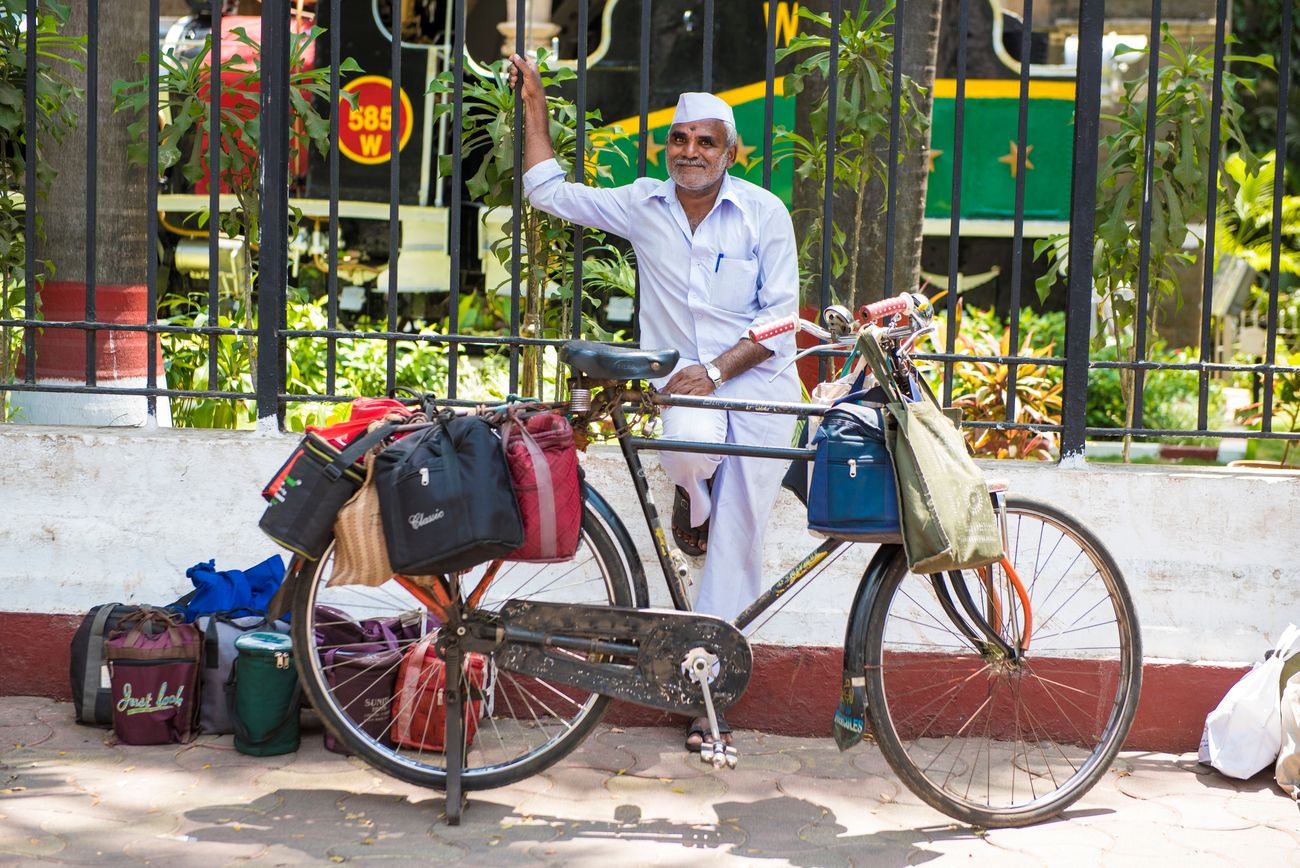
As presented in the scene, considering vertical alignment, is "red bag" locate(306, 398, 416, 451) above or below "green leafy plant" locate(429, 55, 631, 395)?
below

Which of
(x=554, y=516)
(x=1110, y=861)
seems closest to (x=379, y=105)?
(x=554, y=516)

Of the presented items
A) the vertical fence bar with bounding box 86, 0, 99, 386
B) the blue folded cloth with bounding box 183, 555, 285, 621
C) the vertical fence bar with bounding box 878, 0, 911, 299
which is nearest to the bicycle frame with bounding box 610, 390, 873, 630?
the vertical fence bar with bounding box 878, 0, 911, 299

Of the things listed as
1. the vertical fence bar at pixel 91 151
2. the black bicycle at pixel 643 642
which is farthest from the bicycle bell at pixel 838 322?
the vertical fence bar at pixel 91 151

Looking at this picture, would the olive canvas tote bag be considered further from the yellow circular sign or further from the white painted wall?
the yellow circular sign

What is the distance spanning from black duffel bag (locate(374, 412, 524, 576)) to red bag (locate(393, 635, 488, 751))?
660mm

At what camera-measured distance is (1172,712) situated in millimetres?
4574

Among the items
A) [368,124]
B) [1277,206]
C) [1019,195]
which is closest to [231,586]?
[1019,195]

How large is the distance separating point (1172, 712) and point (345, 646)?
2651 mm

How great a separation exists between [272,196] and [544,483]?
5.46ft

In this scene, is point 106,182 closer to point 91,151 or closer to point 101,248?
point 101,248

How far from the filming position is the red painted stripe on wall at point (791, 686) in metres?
4.57

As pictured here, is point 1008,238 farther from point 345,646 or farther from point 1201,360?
point 345,646

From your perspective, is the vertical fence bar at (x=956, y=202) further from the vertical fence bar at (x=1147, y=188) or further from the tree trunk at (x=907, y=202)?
the tree trunk at (x=907, y=202)

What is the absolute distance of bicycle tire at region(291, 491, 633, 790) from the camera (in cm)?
388
